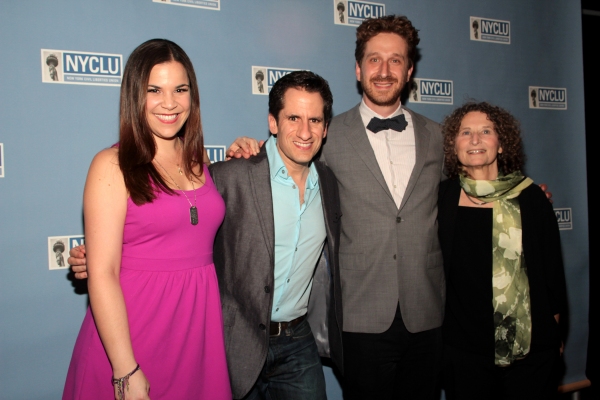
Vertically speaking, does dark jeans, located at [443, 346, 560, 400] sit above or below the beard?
below

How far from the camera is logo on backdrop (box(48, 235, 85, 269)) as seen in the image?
2.38m

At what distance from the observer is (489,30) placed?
11.3 ft

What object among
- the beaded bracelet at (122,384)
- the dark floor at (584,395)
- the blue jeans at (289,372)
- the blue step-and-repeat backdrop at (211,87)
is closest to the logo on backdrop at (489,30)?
the blue step-and-repeat backdrop at (211,87)

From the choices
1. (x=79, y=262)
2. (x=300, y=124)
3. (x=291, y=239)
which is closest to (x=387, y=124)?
(x=300, y=124)

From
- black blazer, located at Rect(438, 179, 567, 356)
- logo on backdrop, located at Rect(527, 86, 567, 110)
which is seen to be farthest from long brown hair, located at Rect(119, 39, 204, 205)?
logo on backdrop, located at Rect(527, 86, 567, 110)

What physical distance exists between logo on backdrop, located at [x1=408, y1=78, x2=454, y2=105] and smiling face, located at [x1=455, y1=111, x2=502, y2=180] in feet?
3.06

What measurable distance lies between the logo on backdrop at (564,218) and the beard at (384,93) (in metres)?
2.18

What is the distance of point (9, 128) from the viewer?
90.0 inches

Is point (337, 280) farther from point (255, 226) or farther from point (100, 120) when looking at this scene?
point (100, 120)

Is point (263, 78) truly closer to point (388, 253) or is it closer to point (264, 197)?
point (264, 197)

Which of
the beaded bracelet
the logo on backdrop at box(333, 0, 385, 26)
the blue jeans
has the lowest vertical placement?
the blue jeans

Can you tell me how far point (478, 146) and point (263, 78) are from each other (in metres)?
1.34

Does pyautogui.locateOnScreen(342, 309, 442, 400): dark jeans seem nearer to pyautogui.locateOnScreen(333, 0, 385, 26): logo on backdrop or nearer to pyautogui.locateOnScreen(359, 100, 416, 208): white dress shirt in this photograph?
pyautogui.locateOnScreen(359, 100, 416, 208): white dress shirt

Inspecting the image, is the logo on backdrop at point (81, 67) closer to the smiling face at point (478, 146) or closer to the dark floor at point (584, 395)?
the smiling face at point (478, 146)
